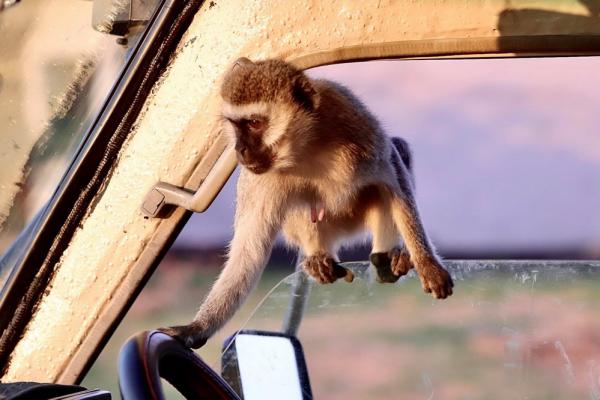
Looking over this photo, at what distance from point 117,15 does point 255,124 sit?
76 cm

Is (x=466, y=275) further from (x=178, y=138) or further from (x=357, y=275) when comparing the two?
(x=178, y=138)

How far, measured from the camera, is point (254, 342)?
2.18 meters

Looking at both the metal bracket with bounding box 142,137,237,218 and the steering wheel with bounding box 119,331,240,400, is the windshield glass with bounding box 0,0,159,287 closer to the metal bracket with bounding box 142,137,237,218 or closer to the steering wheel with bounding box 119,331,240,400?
the metal bracket with bounding box 142,137,237,218

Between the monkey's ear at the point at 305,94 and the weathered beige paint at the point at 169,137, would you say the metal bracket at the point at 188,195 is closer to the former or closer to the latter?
the weathered beige paint at the point at 169,137

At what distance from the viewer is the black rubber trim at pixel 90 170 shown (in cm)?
220

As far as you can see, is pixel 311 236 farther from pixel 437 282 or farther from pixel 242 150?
pixel 242 150

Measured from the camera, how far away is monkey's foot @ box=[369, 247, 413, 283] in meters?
2.48

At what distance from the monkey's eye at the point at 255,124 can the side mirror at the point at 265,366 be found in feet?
2.41

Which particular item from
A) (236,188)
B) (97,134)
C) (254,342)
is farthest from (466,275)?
(236,188)

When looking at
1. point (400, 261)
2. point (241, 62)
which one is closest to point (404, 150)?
point (400, 261)

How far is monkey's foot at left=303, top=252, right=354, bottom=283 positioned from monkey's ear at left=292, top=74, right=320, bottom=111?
0.45 m

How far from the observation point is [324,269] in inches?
109

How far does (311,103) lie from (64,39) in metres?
0.90

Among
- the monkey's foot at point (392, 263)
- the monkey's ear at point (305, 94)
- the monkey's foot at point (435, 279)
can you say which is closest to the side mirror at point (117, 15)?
the monkey's ear at point (305, 94)
